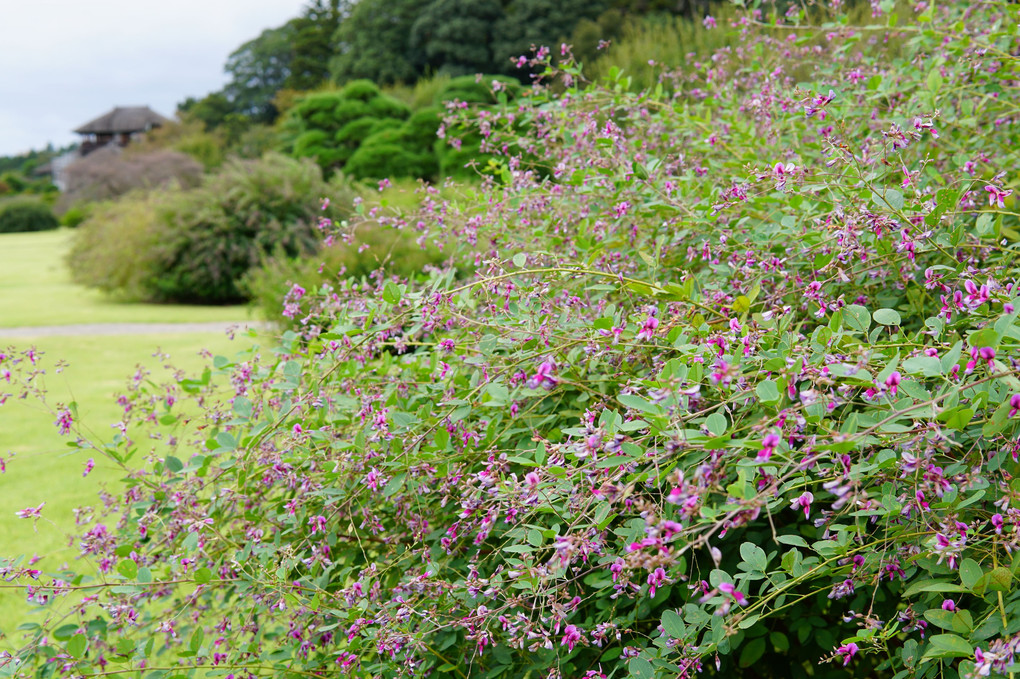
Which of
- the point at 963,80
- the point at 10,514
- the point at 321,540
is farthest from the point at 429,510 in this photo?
the point at 10,514

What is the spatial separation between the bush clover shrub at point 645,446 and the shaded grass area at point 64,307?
7.98 meters

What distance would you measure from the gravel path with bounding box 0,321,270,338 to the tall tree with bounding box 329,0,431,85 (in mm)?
21885

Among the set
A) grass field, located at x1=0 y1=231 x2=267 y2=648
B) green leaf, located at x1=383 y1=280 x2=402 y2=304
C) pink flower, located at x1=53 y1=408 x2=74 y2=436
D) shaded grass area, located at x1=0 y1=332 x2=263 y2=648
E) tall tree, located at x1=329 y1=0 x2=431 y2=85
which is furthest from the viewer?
tall tree, located at x1=329 y1=0 x2=431 y2=85

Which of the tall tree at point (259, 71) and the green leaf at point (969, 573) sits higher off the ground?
the tall tree at point (259, 71)

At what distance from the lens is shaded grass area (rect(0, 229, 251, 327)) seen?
10.9m

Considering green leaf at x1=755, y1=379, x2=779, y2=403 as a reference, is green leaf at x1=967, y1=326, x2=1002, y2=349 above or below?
above

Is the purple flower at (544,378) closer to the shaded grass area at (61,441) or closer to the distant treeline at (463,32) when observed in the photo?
the shaded grass area at (61,441)

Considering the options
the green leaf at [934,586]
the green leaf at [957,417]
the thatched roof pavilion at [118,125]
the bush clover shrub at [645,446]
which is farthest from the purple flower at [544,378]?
the thatched roof pavilion at [118,125]

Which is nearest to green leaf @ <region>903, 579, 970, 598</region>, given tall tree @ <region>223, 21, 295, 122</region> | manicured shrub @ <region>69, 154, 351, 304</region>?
manicured shrub @ <region>69, 154, 351, 304</region>

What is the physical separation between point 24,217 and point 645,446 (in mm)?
39654

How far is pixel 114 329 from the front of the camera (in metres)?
10.1

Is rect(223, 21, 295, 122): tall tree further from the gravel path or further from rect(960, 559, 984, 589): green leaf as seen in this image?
rect(960, 559, 984, 589): green leaf

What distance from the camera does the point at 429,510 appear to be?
1868 mm

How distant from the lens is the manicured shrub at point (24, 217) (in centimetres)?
3309
